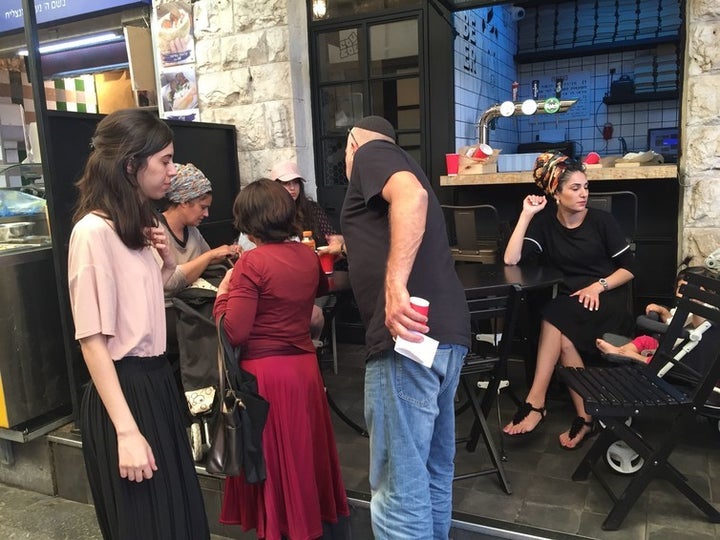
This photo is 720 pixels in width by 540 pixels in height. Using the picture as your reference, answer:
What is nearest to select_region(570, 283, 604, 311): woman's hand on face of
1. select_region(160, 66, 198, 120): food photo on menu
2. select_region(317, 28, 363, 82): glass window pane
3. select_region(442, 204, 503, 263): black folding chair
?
select_region(442, 204, 503, 263): black folding chair

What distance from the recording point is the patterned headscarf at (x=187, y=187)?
2844 mm

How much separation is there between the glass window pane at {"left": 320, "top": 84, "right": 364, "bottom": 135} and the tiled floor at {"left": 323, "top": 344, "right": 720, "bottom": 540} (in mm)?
2076

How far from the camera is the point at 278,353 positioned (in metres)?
2.23

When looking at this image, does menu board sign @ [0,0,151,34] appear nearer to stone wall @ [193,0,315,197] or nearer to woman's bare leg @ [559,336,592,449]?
stone wall @ [193,0,315,197]

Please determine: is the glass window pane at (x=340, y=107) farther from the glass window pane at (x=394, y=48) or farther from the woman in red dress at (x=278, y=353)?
the woman in red dress at (x=278, y=353)

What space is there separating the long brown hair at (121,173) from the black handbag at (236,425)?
1.80 ft

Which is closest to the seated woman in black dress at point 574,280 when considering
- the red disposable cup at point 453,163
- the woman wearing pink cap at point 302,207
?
the red disposable cup at point 453,163

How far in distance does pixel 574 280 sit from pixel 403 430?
1.75 metres

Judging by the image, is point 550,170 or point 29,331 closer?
point 29,331

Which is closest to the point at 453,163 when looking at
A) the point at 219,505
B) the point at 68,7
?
the point at 219,505

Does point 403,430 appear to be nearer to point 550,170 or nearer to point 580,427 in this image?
point 580,427

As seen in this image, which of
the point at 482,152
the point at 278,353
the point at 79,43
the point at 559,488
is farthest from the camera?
the point at 79,43

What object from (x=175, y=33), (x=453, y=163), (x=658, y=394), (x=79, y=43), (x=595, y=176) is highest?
(x=79, y=43)

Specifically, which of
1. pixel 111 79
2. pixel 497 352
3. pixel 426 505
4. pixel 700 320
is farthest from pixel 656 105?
pixel 426 505
